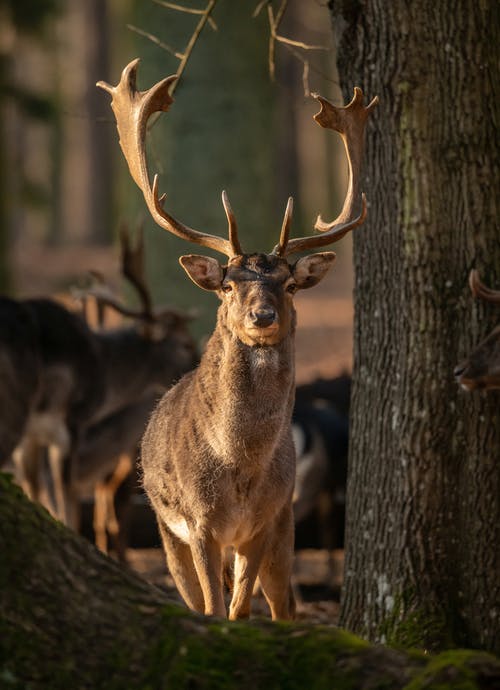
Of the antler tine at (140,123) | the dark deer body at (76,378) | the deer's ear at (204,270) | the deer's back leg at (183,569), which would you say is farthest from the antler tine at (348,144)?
the dark deer body at (76,378)

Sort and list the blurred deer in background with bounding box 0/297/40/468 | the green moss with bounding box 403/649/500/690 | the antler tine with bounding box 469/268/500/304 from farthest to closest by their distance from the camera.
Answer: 1. the blurred deer in background with bounding box 0/297/40/468
2. the antler tine with bounding box 469/268/500/304
3. the green moss with bounding box 403/649/500/690

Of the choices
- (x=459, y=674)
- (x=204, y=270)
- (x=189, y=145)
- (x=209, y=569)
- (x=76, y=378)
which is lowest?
(x=209, y=569)

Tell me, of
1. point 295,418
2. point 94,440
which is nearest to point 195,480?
point 295,418

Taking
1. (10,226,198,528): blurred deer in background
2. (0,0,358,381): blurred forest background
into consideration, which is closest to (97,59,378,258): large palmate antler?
(0,0,358,381): blurred forest background

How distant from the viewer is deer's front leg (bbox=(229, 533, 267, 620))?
614cm

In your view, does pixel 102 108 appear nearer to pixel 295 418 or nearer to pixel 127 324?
pixel 127 324

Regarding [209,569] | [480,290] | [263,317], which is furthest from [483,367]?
[209,569]

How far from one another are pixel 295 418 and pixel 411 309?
449 cm

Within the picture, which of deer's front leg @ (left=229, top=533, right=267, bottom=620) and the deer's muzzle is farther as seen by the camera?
deer's front leg @ (left=229, top=533, right=267, bottom=620)

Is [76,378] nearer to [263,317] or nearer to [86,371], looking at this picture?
[86,371]

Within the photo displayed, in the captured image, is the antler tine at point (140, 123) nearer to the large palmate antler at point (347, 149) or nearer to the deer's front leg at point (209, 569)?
the large palmate antler at point (347, 149)

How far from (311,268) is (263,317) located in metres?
0.70

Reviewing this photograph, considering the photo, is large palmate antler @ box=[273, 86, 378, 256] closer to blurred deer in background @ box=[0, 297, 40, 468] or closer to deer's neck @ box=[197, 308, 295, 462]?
deer's neck @ box=[197, 308, 295, 462]

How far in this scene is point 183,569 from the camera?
651 cm
